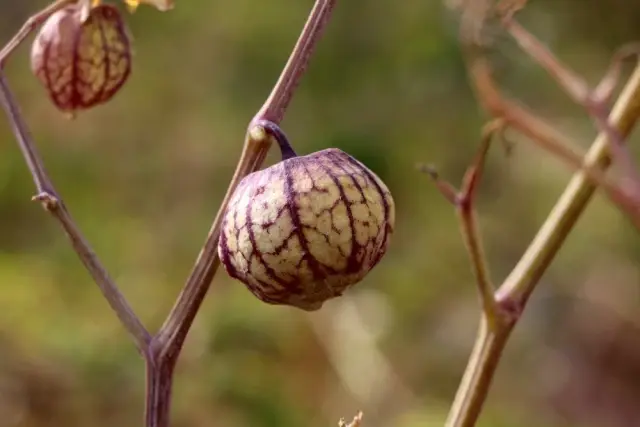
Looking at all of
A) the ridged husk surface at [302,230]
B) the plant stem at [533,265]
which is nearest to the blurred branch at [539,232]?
the plant stem at [533,265]

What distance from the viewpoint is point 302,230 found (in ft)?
1.30

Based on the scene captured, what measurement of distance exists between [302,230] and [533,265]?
205 mm

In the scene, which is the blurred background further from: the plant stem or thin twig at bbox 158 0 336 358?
thin twig at bbox 158 0 336 358

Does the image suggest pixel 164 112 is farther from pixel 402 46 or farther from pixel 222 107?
pixel 402 46

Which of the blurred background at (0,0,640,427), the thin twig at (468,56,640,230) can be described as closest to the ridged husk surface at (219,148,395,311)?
the thin twig at (468,56,640,230)

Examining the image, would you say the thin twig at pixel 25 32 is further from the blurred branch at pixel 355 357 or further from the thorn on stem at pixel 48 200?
the blurred branch at pixel 355 357

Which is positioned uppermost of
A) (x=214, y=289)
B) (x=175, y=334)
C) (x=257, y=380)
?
(x=175, y=334)

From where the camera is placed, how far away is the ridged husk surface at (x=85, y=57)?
573 mm

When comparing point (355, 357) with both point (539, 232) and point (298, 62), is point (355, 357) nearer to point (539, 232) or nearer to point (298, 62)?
point (539, 232)

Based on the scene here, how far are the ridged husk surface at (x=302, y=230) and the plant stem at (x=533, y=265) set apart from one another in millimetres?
159

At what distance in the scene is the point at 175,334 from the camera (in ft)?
1.45

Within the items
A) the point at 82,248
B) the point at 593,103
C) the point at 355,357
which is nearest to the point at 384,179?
the point at 355,357

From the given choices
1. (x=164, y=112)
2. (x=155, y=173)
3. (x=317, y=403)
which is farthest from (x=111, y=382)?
(x=164, y=112)

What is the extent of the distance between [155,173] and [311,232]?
2.15 m
